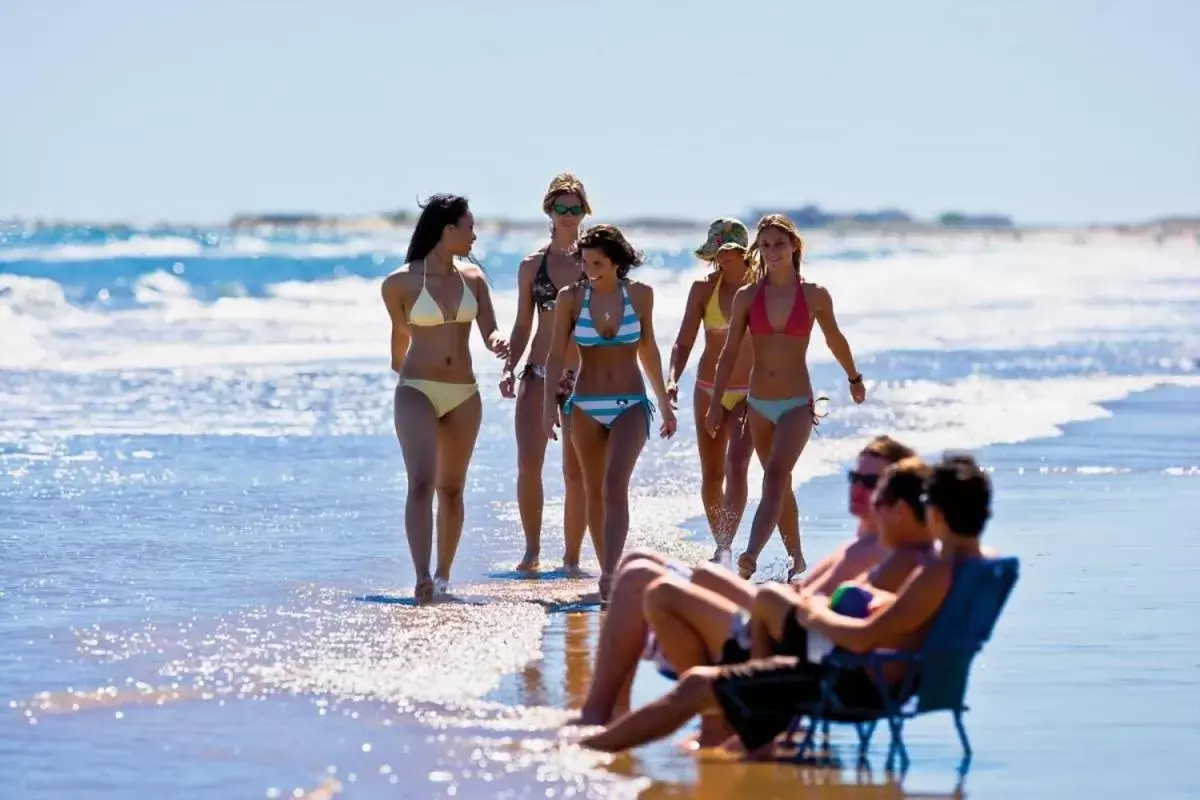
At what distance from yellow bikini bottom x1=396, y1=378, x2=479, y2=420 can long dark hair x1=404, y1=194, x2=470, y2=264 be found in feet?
1.75

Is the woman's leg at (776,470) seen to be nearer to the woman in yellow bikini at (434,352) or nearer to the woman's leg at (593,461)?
the woman's leg at (593,461)

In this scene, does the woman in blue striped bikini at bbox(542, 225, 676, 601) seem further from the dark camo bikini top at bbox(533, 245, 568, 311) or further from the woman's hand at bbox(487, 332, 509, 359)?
the dark camo bikini top at bbox(533, 245, 568, 311)

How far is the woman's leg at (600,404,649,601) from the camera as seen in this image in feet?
29.1

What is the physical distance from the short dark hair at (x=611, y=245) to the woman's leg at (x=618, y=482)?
2.03ft

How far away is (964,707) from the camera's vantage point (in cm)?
600

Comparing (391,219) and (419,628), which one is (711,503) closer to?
(419,628)

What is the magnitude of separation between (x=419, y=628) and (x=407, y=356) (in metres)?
1.41

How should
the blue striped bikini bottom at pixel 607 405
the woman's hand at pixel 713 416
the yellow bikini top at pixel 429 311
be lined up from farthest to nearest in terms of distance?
the woman's hand at pixel 713 416, the yellow bikini top at pixel 429 311, the blue striped bikini bottom at pixel 607 405

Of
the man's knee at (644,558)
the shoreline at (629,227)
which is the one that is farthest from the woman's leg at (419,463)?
the shoreline at (629,227)

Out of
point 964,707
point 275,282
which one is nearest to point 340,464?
point 964,707

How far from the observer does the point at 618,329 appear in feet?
29.5

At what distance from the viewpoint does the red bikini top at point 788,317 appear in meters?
9.27

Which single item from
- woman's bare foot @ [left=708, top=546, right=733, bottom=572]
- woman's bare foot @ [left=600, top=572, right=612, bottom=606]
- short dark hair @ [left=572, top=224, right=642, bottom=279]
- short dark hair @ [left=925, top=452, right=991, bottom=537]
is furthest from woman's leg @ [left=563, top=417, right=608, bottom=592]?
short dark hair @ [left=925, top=452, right=991, bottom=537]

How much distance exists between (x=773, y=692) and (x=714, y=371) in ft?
15.1
